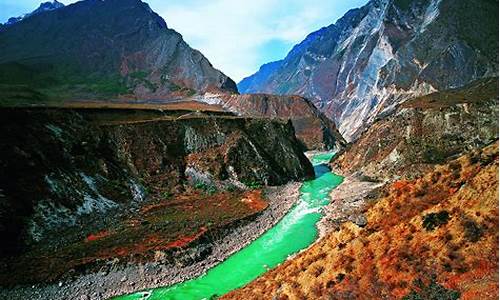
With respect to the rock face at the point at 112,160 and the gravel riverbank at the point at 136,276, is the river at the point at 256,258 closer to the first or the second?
the gravel riverbank at the point at 136,276

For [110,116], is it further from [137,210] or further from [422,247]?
[422,247]

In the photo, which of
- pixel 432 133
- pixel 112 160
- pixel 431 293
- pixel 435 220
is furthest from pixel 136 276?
pixel 432 133

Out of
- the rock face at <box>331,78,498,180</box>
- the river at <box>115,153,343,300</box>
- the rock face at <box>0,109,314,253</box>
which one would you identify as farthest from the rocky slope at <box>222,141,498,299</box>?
the rock face at <box>331,78,498,180</box>

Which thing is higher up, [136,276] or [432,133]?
[432,133]

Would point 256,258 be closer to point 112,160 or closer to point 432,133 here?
point 112,160

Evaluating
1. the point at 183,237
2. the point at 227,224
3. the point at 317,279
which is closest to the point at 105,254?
the point at 183,237

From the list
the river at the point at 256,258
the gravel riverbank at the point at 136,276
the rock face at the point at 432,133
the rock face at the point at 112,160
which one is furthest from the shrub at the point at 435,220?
the rock face at the point at 432,133
